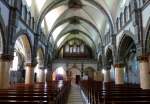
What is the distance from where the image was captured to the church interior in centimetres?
856

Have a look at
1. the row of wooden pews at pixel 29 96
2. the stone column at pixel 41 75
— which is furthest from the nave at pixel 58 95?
the stone column at pixel 41 75

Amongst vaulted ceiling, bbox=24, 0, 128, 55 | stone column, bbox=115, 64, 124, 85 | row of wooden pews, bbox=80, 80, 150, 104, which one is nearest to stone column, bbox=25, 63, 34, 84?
vaulted ceiling, bbox=24, 0, 128, 55

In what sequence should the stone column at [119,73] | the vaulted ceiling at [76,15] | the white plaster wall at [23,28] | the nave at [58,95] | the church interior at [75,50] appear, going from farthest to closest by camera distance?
the vaulted ceiling at [76,15] → the stone column at [119,73] → the white plaster wall at [23,28] → the church interior at [75,50] → the nave at [58,95]

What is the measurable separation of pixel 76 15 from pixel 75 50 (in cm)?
1489

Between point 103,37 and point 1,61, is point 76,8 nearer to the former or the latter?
point 103,37

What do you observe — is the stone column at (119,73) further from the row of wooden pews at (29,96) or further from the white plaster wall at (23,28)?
the row of wooden pews at (29,96)

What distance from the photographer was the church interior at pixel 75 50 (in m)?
8.56

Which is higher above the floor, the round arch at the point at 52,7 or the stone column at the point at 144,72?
the round arch at the point at 52,7

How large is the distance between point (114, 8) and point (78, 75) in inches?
869

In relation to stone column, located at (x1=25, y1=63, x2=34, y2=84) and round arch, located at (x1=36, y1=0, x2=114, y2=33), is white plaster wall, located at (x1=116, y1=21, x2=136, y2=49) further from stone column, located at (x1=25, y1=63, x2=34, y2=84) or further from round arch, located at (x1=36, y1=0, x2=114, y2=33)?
stone column, located at (x1=25, y1=63, x2=34, y2=84)

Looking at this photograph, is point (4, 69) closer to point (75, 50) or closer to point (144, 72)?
point (144, 72)

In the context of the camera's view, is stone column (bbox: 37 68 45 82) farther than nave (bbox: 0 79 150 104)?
Yes

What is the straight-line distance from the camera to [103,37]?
93.7 feet

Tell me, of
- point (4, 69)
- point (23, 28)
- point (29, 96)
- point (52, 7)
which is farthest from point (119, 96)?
point (52, 7)
